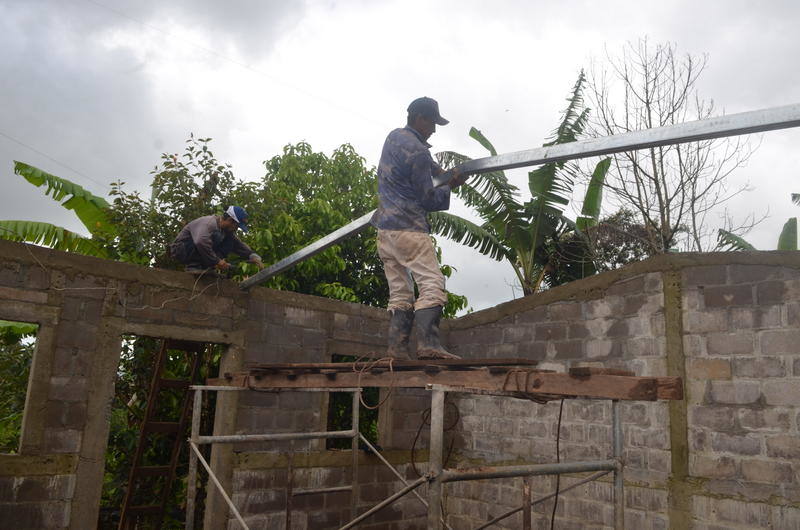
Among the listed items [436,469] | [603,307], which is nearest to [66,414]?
[436,469]

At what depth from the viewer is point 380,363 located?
4.27 meters

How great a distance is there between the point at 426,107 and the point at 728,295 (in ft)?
10.8

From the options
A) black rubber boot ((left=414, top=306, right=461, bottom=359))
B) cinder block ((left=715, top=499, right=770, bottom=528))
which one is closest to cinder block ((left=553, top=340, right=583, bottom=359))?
cinder block ((left=715, top=499, right=770, bottom=528))

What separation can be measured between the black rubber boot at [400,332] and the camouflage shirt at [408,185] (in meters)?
0.60

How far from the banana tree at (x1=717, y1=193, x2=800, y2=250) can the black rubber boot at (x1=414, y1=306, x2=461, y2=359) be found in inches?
329

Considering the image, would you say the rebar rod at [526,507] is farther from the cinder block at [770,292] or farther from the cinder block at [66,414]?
the cinder block at [66,414]

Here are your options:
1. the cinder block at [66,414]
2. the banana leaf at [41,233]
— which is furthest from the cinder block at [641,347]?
the banana leaf at [41,233]

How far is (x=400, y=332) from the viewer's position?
476 cm

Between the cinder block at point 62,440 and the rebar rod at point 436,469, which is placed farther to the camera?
the cinder block at point 62,440

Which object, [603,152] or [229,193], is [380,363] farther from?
[229,193]

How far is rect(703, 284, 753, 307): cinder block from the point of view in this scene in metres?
5.93

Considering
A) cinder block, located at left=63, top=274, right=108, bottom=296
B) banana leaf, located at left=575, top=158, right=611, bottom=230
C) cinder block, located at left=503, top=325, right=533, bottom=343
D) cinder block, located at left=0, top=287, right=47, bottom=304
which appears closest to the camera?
cinder block, located at left=0, top=287, right=47, bottom=304

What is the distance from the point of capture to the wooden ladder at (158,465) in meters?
6.72

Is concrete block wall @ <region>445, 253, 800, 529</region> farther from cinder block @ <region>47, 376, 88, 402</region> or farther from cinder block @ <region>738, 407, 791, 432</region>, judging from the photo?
cinder block @ <region>47, 376, 88, 402</region>
